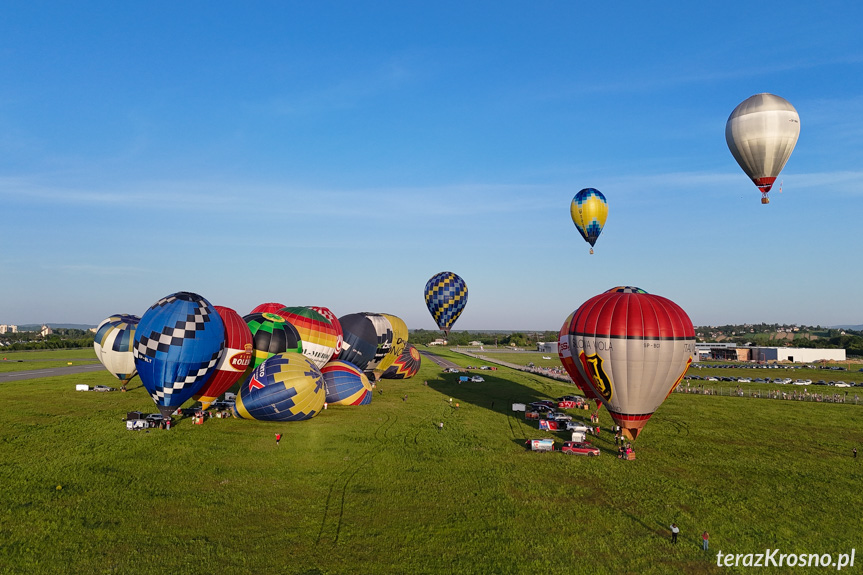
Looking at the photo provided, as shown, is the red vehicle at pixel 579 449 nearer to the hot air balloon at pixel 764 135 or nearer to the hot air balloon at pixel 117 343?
the hot air balloon at pixel 764 135

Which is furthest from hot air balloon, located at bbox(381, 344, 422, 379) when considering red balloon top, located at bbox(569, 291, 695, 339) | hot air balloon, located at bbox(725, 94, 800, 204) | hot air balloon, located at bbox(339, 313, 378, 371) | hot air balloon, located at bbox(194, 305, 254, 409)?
hot air balloon, located at bbox(725, 94, 800, 204)

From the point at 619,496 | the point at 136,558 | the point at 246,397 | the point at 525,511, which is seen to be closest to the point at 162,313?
the point at 246,397

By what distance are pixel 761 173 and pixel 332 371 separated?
116 feet

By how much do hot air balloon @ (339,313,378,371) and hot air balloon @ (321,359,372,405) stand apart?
5903 millimetres

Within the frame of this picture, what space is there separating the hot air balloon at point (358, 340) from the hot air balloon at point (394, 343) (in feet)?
16.7

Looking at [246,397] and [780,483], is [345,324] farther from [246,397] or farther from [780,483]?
[780,483]

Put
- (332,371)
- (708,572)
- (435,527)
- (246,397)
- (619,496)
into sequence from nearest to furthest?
(708,572) → (435,527) → (619,496) → (246,397) → (332,371)

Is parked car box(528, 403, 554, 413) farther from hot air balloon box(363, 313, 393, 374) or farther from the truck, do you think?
hot air balloon box(363, 313, 393, 374)

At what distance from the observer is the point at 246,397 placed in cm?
3275

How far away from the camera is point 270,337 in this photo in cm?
3809

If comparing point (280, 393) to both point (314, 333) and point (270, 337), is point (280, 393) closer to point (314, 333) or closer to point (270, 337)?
point (270, 337)

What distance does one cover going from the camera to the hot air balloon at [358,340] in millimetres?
47562

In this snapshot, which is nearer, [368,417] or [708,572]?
[708,572]

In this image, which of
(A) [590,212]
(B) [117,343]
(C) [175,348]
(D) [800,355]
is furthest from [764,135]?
(D) [800,355]
